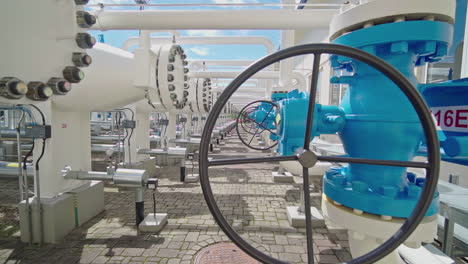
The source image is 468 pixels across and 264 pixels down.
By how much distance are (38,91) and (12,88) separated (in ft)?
0.32

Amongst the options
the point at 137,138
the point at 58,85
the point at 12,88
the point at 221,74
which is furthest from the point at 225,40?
the point at 12,88

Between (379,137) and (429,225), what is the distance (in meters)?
0.26

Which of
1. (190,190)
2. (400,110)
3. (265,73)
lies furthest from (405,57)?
(265,73)

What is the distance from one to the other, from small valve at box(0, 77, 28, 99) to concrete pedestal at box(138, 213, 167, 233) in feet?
6.12

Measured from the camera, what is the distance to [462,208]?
44.6 inches

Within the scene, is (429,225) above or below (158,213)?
above

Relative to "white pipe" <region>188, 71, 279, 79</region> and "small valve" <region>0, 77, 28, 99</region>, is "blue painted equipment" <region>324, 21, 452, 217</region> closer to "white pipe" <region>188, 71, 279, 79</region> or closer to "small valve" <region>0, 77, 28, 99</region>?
"small valve" <region>0, 77, 28, 99</region>

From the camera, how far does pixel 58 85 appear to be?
97cm

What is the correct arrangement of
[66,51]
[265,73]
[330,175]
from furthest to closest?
[265,73] < [66,51] < [330,175]

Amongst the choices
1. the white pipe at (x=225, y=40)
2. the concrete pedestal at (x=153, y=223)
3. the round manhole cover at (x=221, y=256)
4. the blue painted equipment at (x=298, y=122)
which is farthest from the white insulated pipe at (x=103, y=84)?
the white pipe at (x=225, y=40)

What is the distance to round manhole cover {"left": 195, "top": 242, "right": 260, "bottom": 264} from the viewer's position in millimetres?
1905

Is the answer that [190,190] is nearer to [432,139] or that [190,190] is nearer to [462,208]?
[462,208]

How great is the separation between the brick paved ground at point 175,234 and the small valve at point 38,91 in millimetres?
1539

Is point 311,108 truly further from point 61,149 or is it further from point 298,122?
point 61,149
